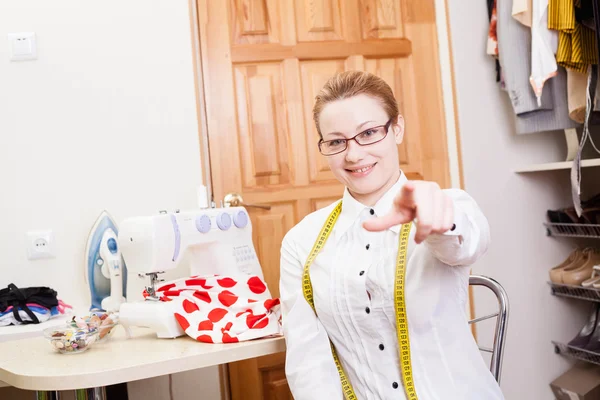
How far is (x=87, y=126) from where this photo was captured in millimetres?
2443

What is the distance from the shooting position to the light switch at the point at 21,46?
237cm

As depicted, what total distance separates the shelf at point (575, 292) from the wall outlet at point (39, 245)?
2.02m

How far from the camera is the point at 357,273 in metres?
1.33

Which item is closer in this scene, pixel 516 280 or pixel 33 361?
pixel 33 361

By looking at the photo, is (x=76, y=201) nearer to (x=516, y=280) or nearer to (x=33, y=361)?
(x=33, y=361)

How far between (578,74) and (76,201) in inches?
74.0

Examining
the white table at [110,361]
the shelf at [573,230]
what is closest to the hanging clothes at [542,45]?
the shelf at [573,230]

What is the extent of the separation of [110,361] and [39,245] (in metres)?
1.09

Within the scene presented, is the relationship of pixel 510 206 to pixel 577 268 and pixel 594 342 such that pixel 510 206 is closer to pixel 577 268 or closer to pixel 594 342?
pixel 577 268

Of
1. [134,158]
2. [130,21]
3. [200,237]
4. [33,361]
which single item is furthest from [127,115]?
[33,361]

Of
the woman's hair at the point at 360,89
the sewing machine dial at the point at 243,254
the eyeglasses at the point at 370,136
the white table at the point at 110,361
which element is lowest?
the white table at the point at 110,361

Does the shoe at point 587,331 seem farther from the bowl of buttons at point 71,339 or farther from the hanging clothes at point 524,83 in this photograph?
the bowl of buttons at point 71,339

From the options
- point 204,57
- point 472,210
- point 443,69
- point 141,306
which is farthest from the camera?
point 443,69

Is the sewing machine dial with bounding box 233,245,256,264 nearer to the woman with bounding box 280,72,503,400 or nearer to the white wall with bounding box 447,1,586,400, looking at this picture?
the woman with bounding box 280,72,503,400
